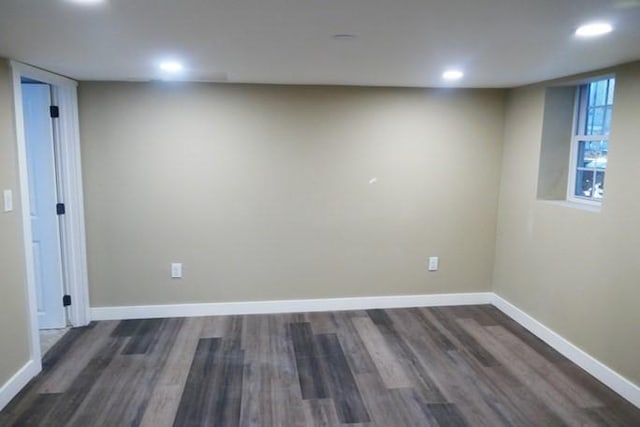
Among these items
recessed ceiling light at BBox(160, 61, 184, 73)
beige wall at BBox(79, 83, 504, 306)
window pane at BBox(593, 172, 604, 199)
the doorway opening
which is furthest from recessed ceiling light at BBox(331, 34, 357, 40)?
the doorway opening

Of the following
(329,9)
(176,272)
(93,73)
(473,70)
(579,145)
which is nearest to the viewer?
(329,9)

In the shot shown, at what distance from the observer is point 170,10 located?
1729mm

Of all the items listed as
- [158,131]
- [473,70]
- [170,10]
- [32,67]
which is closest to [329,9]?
[170,10]

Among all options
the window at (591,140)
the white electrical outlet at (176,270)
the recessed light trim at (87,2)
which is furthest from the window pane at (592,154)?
the white electrical outlet at (176,270)

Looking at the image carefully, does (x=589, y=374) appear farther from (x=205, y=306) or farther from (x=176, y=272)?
(x=176, y=272)

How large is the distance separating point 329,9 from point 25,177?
7.55 feet

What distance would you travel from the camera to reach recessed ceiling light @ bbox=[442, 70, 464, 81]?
125 inches

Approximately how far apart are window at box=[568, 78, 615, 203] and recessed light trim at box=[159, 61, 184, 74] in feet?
9.69

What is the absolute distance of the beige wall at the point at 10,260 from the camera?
2.65 m

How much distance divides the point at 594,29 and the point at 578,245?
69.9 inches

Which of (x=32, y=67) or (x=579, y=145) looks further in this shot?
(x=579, y=145)

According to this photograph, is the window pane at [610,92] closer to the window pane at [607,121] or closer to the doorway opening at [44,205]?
the window pane at [607,121]

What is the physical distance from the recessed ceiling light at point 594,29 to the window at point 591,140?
1364 millimetres

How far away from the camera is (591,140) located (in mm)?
3473
